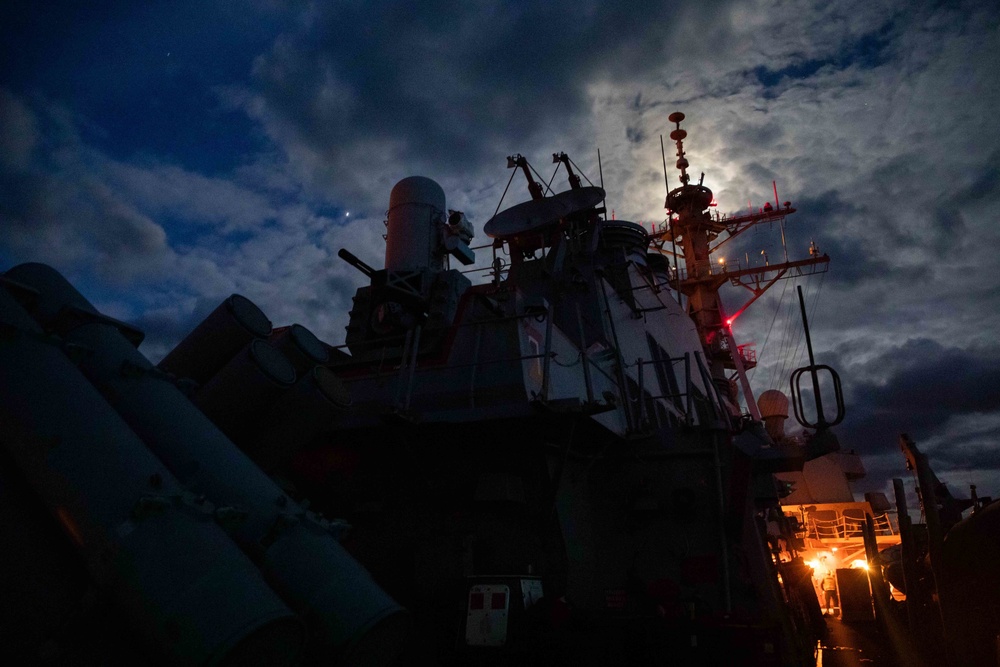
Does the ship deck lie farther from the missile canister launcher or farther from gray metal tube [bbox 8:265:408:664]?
gray metal tube [bbox 8:265:408:664]

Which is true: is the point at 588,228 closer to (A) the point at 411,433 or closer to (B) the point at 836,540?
(A) the point at 411,433

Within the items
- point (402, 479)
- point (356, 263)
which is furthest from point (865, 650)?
point (356, 263)

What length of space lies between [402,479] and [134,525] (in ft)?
17.4

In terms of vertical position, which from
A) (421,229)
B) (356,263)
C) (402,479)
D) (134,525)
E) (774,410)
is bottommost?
(134,525)

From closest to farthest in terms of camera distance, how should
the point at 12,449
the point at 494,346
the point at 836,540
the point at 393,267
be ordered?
1. the point at 12,449
2. the point at 494,346
3. the point at 393,267
4. the point at 836,540

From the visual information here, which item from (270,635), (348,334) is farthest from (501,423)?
(270,635)

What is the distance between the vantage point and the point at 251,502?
165 inches

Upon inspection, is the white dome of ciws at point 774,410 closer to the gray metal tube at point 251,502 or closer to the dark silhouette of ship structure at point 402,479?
the dark silhouette of ship structure at point 402,479

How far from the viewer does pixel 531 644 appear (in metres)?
5.87

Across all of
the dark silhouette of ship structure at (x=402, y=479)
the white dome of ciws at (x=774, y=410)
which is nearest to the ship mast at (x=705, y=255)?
the white dome of ciws at (x=774, y=410)

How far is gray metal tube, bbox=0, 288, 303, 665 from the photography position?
3021 millimetres

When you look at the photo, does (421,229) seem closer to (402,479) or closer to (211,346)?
(402,479)

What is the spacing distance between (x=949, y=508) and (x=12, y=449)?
11.9 m

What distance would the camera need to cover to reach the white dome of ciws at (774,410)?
31734mm
